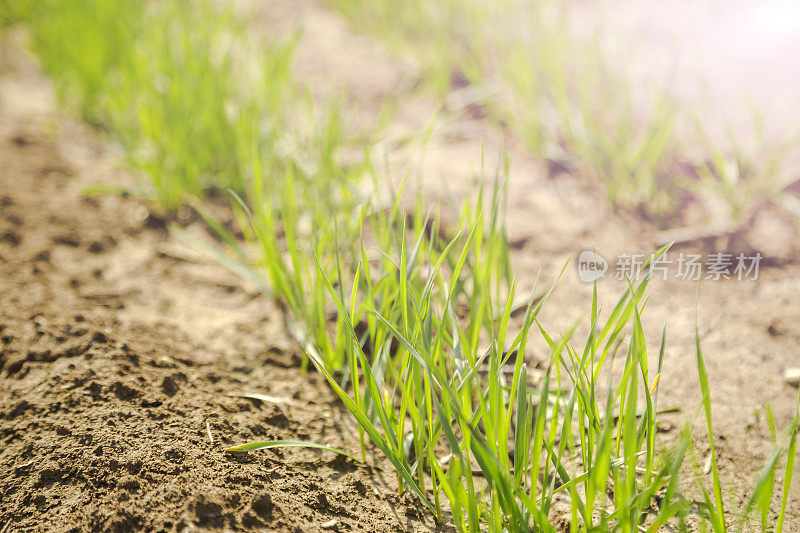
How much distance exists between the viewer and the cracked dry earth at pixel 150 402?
748 millimetres

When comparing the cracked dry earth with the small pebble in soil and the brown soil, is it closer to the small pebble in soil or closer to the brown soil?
the brown soil

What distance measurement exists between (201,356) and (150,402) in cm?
22

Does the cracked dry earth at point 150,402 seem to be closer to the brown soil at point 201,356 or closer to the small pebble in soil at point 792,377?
the brown soil at point 201,356

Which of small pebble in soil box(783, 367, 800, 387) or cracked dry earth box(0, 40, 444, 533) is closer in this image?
cracked dry earth box(0, 40, 444, 533)

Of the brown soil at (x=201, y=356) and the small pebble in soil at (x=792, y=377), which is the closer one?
the brown soil at (x=201, y=356)

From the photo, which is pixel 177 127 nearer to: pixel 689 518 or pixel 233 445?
pixel 233 445

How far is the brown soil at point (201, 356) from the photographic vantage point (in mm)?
773

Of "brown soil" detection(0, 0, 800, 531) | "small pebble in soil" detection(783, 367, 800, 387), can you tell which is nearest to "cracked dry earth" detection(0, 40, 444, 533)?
"brown soil" detection(0, 0, 800, 531)

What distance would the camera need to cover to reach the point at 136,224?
163 centimetres

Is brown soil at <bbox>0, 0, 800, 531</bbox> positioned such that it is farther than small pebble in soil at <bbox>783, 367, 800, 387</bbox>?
No

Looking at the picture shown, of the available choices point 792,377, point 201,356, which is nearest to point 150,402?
point 201,356

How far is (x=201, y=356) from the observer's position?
1124 millimetres

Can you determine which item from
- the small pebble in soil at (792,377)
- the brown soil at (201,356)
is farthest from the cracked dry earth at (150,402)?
the small pebble in soil at (792,377)

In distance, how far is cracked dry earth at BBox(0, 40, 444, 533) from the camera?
75 centimetres
